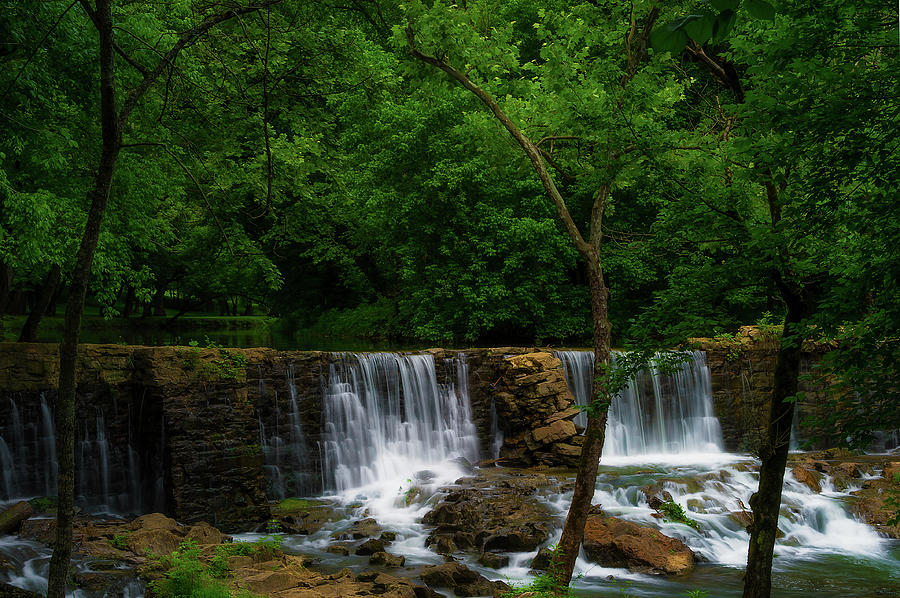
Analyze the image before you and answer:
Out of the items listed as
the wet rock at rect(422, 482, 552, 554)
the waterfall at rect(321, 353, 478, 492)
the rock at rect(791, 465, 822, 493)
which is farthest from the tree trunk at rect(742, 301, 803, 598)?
the waterfall at rect(321, 353, 478, 492)

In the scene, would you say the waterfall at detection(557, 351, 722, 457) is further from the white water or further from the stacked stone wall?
the white water

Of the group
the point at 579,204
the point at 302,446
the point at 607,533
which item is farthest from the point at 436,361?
the point at 579,204

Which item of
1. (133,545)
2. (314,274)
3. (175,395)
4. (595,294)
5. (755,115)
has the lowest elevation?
(133,545)

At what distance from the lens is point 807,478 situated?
48.8ft

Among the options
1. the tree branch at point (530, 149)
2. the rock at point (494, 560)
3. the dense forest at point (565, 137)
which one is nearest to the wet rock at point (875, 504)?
the dense forest at point (565, 137)

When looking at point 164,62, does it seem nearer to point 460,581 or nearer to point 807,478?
point 460,581

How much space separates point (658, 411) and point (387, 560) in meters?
11.1

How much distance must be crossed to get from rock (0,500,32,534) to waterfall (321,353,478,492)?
6160mm

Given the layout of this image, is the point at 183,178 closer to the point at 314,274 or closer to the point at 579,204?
the point at 579,204

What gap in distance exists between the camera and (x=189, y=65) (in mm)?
12164

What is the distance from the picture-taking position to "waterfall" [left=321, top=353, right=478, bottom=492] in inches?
637

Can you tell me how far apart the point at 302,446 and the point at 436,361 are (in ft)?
14.5

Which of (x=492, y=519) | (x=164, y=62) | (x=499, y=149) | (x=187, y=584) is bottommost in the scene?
(x=492, y=519)

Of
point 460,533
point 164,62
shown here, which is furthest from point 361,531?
point 164,62
